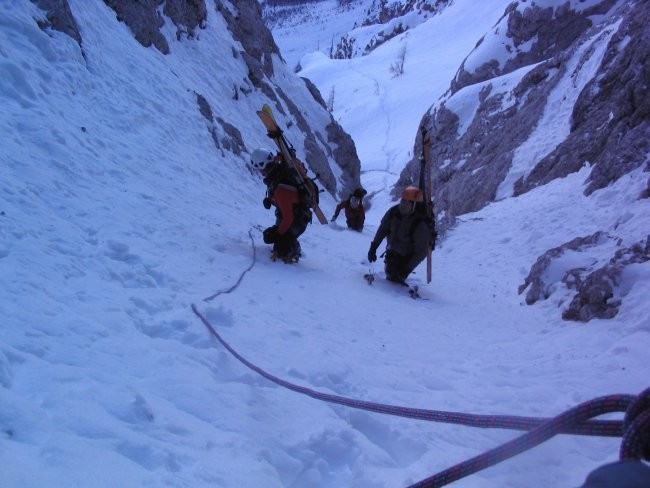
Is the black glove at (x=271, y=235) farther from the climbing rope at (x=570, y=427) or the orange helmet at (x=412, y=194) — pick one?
the climbing rope at (x=570, y=427)

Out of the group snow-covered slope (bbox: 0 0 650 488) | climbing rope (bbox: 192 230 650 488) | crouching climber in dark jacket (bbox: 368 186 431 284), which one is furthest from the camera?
crouching climber in dark jacket (bbox: 368 186 431 284)

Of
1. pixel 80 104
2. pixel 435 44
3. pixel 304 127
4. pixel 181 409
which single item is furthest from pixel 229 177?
pixel 435 44

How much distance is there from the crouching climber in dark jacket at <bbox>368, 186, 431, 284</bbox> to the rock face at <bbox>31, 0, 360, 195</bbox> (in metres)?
6.63

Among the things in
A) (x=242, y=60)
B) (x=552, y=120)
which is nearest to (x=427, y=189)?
(x=552, y=120)

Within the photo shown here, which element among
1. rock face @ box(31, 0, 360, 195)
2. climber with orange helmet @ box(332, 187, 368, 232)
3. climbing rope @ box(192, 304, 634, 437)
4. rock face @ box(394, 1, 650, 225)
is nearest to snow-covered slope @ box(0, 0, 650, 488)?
climbing rope @ box(192, 304, 634, 437)

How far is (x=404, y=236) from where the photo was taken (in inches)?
329

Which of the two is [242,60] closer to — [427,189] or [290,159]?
[427,189]

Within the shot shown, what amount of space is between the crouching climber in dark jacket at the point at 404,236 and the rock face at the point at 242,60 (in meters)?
6.63

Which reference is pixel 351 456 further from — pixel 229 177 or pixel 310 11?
pixel 310 11

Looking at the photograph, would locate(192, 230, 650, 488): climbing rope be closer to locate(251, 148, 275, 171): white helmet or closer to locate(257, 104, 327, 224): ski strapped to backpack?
locate(257, 104, 327, 224): ski strapped to backpack

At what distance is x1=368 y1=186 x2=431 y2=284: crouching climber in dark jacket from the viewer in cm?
828

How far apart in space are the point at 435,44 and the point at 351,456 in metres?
101

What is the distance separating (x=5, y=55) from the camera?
268 inches

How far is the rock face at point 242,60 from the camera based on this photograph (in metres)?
13.4
